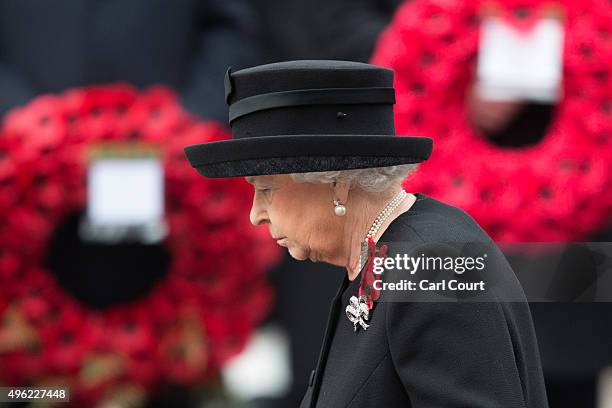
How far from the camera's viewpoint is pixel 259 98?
70.2 inches

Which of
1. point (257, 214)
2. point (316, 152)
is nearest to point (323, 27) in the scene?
point (257, 214)

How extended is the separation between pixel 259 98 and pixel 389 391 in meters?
0.52

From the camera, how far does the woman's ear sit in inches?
70.0

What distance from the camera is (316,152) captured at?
5.57 ft

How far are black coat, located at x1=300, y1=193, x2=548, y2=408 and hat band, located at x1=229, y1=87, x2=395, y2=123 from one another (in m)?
0.20

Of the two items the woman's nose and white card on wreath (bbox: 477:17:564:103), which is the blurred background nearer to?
white card on wreath (bbox: 477:17:564:103)

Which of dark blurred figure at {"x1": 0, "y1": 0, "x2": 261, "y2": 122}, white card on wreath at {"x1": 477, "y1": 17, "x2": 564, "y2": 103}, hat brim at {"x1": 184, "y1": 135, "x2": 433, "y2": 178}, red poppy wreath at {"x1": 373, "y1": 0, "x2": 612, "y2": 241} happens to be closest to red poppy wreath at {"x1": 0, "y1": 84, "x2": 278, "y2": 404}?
dark blurred figure at {"x1": 0, "y1": 0, "x2": 261, "y2": 122}

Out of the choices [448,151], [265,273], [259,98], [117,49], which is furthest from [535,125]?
[259,98]

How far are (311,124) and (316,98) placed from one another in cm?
4

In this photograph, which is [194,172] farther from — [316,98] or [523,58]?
[316,98]

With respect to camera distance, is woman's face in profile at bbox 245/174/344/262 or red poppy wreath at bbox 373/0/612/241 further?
red poppy wreath at bbox 373/0/612/241

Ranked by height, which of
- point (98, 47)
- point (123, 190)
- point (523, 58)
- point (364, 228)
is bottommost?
point (364, 228)

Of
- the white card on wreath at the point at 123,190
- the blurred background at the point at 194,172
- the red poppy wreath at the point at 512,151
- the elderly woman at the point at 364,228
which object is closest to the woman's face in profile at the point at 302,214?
the elderly woman at the point at 364,228

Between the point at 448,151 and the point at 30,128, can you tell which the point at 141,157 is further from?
the point at 448,151
